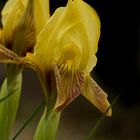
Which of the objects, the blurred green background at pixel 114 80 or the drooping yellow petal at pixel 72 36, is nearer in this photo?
the drooping yellow petal at pixel 72 36

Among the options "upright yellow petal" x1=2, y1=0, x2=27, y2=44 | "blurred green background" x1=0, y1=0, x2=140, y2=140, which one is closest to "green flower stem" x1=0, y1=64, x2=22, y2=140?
"upright yellow petal" x1=2, y1=0, x2=27, y2=44

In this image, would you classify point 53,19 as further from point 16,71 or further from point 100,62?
point 100,62

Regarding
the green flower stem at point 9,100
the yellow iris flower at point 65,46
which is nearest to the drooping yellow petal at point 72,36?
the yellow iris flower at point 65,46

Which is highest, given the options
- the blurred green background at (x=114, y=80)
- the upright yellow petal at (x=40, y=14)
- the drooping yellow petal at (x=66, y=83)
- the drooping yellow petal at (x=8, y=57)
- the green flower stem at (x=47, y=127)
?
the upright yellow petal at (x=40, y=14)

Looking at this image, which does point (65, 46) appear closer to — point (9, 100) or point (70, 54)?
point (70, 54)

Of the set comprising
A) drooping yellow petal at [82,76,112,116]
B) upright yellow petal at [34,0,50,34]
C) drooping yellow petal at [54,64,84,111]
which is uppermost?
upright yellow petal at [34,0,50,34]

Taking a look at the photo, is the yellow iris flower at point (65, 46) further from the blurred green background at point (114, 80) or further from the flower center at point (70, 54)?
the blurred green background at point (114, 80)

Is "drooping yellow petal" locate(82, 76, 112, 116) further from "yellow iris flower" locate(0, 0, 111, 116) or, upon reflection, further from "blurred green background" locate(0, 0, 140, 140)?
"blurred green background" locate(0, 0, 140, 140)
